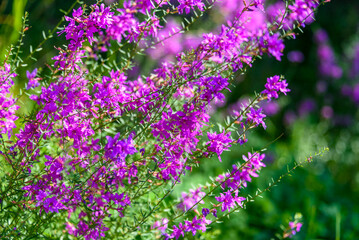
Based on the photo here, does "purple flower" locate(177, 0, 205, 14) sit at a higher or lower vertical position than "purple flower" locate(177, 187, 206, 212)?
higher

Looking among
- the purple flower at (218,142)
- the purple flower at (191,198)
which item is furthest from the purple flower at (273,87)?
the purple flower at (191,198)

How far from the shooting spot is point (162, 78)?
1.87 m

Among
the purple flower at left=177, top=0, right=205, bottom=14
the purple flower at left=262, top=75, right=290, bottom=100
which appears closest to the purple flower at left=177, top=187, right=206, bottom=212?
the purple flower at left=262, top=75, right=290, bottom=100

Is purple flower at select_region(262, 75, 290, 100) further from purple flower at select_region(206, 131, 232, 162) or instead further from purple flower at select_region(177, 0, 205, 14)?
purple flower at select_region(177, 0, 205, 14)

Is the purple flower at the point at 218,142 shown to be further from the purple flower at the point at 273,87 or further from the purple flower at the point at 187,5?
the purple flower at the point at 187,5

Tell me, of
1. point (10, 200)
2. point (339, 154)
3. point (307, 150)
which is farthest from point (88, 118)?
point (339, 154)

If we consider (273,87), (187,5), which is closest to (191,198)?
(273,87)

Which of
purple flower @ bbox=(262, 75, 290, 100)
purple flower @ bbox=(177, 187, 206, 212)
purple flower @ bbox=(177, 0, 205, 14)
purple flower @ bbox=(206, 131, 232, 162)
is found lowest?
purple flower @ bbox=(206, 131, 232, 162)

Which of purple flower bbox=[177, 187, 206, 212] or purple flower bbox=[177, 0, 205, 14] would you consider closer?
purple flower bbox=[177, 0, 205, 14]

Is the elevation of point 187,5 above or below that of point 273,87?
above

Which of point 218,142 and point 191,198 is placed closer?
point 218,142

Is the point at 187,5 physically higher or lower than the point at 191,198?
higher

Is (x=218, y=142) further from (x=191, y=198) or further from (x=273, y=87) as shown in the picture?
(x=191, y=198)

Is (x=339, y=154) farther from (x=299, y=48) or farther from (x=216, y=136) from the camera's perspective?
(x=216, y=136)
